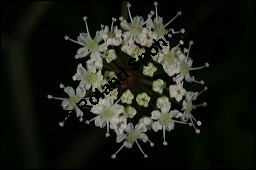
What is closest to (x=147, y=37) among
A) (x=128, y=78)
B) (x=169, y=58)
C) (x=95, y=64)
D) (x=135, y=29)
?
Answer: (x=135, y=29)

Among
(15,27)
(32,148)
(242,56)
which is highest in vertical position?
(15,27)

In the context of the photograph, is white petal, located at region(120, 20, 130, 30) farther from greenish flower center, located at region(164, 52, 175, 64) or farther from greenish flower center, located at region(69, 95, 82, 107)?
greenish flower center, located at region(69, 95, 82, 107)

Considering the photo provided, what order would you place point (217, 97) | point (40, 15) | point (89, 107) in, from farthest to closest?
point (217, 97) < point (40, 15) < point (89, 107)

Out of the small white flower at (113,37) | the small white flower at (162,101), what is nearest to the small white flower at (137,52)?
the small white flower at (113,37)

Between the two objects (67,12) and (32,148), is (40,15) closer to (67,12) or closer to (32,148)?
(67,12)

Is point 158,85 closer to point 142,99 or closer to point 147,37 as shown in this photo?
point 142,99

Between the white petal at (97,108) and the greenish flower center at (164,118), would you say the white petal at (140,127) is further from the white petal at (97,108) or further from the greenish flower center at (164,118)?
the white petal at (97,108)

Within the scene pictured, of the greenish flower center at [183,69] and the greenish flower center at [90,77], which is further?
the greenish flower center at [183,69]

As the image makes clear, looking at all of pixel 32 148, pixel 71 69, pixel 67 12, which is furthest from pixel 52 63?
pixel 32 148
